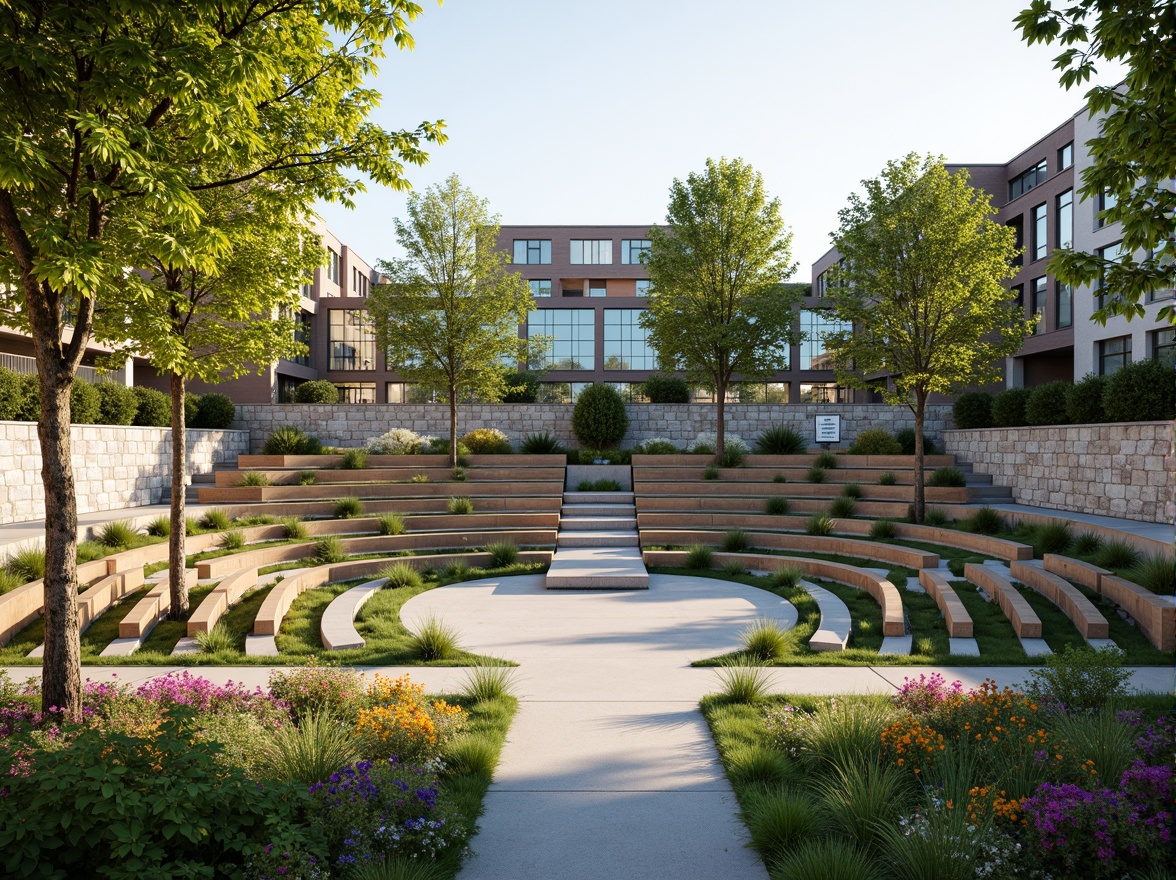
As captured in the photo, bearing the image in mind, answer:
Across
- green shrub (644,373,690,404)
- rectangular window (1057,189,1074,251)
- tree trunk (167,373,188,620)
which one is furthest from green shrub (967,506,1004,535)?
rectangular window (1057,189,1074,251)

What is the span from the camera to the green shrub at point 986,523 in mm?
14492

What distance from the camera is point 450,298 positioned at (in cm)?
2036

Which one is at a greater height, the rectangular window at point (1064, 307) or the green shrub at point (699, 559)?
the rectangular window at point (1064, 307)

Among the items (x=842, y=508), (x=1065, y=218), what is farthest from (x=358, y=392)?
(x=1065, y=218)

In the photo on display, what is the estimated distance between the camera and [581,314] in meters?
47.6

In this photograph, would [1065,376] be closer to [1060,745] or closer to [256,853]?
[1060,745]

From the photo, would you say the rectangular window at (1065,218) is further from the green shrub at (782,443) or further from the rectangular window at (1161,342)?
the green shrub at (782,443)

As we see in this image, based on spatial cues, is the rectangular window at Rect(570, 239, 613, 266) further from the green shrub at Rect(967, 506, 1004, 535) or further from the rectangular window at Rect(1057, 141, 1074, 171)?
the green shrub at Rect(967, 506, 1004, 535)

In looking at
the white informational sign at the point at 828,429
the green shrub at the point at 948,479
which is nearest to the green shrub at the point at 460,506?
the green shrub at the point at 948,479

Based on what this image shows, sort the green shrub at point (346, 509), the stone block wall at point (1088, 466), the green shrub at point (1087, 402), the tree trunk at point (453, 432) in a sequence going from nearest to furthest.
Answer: the stone block wall at point (1088, 466) < the green shrub at point (1087, 402) < the green shrub at point (346, 509) < the tree trunk at point (453, 432)

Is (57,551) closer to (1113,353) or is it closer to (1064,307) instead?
(1113,353)

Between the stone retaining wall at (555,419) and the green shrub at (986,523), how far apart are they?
9798mm

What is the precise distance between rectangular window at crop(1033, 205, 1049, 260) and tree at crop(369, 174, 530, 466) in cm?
2466

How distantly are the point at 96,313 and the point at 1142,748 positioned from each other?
9.97 m
